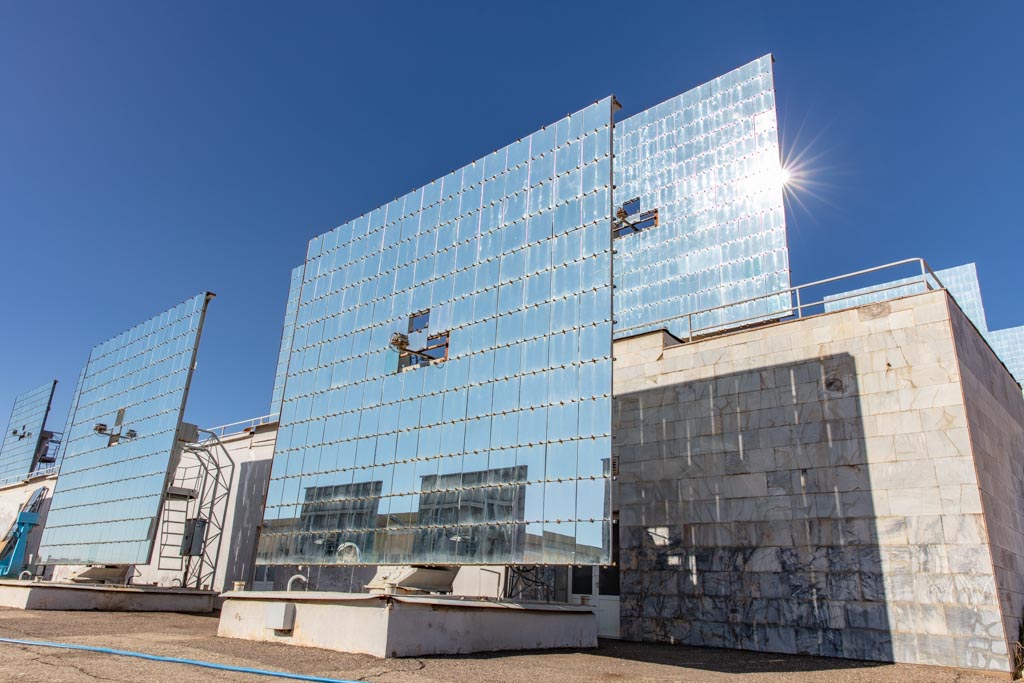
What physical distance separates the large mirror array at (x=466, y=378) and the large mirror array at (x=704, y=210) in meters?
5.74

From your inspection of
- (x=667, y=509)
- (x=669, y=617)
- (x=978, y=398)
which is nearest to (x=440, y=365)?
(x=667, y=509)

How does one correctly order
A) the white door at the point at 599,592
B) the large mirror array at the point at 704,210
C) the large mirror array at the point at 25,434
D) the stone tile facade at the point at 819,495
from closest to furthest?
the stone tile facade at the point at 819,495
the white door at the point at 599,592
the large mirror array at the point at 704,210
the large mirror array at the point at 25,434

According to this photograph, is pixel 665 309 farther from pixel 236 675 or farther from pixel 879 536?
pixel 236 675

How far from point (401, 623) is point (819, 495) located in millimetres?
8997

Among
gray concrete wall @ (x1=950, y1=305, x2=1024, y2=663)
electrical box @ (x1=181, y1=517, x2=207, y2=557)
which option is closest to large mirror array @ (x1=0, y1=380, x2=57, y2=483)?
electrical box @ (x1=181, y1=517, x2=207, y2=557)

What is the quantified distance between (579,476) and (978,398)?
30.1ft

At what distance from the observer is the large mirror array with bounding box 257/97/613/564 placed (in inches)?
476

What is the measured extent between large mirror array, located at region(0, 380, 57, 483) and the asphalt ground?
41.2 m

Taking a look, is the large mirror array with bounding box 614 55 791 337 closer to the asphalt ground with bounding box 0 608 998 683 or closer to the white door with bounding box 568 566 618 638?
the white door with bounding box 568 566 618 638

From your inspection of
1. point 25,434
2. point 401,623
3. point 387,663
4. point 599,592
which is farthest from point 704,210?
point 25,434

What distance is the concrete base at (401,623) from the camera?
1062 centimetres

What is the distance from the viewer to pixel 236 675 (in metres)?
8.07

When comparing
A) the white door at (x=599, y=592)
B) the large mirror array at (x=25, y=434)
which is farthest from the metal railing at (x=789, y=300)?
the large mirror array at (x=25, y=434)

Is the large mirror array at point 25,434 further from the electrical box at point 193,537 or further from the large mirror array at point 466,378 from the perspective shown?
the large mirror array at point 466,378
